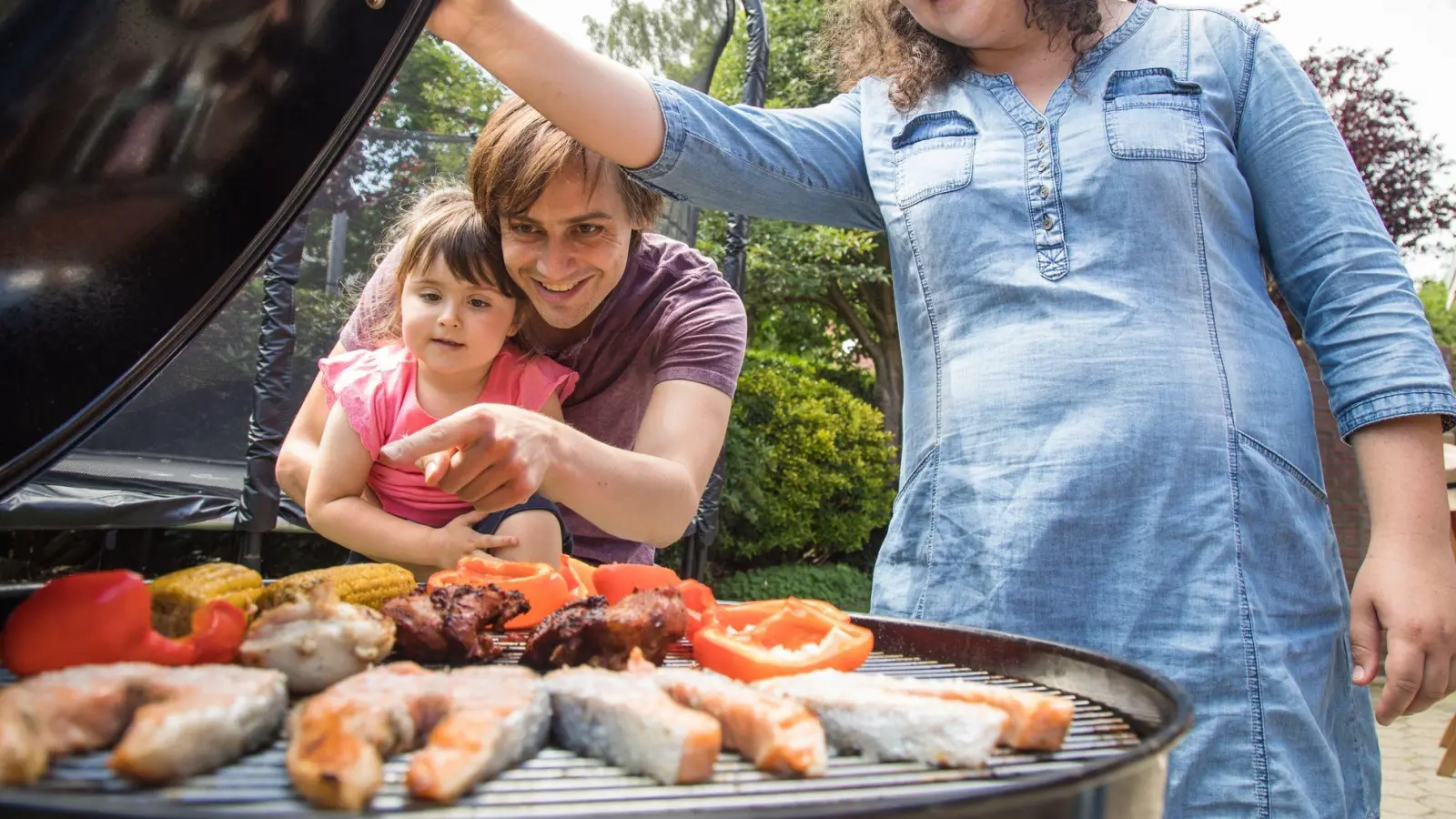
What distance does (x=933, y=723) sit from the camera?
0.87 meters

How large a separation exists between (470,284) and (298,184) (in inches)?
47.7

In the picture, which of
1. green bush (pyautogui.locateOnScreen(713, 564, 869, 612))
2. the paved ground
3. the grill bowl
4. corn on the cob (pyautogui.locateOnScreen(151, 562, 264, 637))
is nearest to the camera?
the grill bowl

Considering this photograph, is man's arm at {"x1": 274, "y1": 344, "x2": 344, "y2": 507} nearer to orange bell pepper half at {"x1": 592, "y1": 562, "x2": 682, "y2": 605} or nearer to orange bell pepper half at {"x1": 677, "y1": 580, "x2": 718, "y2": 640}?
orange bell pepper half at {"x1": 592, "y1": 562, "x2": 682, "y2": 605}

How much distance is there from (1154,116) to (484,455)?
1.21 m

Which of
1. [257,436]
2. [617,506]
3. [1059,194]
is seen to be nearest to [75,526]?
[257,436]

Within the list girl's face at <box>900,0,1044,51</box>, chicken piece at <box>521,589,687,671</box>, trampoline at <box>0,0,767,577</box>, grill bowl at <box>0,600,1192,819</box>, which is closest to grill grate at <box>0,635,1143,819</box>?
grill bowl at <box>0,600,1192,819</box>

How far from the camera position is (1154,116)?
1667mm

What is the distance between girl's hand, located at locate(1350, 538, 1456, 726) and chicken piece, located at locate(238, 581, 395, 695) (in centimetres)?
131

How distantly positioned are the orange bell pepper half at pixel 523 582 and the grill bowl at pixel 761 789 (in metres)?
0.57

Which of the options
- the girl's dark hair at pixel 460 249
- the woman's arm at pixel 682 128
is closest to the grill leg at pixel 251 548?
the girl's dark hair at pixel 460 249

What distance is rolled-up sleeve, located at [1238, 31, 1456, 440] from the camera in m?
1.49

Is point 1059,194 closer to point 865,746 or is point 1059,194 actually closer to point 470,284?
point 865,746

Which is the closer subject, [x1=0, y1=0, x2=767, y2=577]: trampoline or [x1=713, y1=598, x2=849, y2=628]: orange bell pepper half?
[x1=713, y1=598, x2=849, y2=628]: orange bell pepper half

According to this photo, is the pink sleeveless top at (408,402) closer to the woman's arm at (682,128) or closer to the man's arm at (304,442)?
the man's arm at (304,442)
